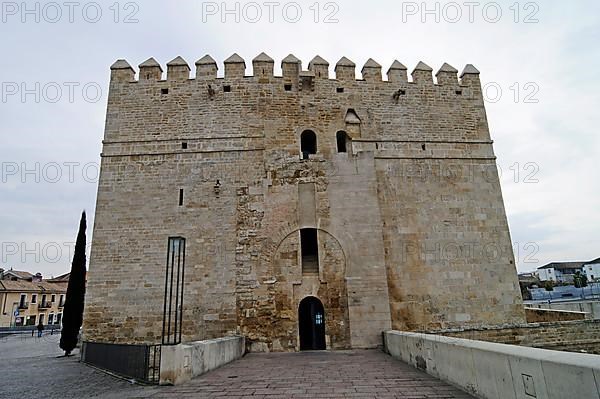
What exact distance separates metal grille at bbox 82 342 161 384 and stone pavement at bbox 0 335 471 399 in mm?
204

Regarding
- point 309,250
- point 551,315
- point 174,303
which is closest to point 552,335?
point 551,315

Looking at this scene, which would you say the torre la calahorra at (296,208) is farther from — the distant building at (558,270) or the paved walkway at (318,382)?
the distant building at (558,270)

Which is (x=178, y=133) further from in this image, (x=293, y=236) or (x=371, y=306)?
(x=371, y=306)

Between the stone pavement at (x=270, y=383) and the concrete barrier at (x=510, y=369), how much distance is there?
247 mm

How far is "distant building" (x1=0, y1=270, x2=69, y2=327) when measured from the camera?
3173cm

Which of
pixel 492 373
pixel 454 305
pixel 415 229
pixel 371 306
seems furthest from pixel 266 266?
pixel 492 373

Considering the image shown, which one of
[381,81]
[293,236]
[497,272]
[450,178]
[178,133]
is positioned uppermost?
[381,81]

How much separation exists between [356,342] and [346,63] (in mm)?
9201

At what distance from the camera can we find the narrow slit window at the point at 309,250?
11240mm

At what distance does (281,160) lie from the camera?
12.0 metres

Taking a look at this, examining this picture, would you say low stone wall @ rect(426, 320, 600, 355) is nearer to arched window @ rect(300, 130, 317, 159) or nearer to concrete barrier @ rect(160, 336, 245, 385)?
Answer: concrete barrier @ rect(160, 336, 245, 385)

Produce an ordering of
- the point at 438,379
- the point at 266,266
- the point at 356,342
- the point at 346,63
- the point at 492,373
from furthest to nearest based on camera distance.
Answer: the point at 346,63
the point at 266,266
the point at 356,342
the point at 438,379
the point at 492,373

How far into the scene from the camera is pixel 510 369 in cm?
350

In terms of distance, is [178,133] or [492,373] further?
[178,133]
